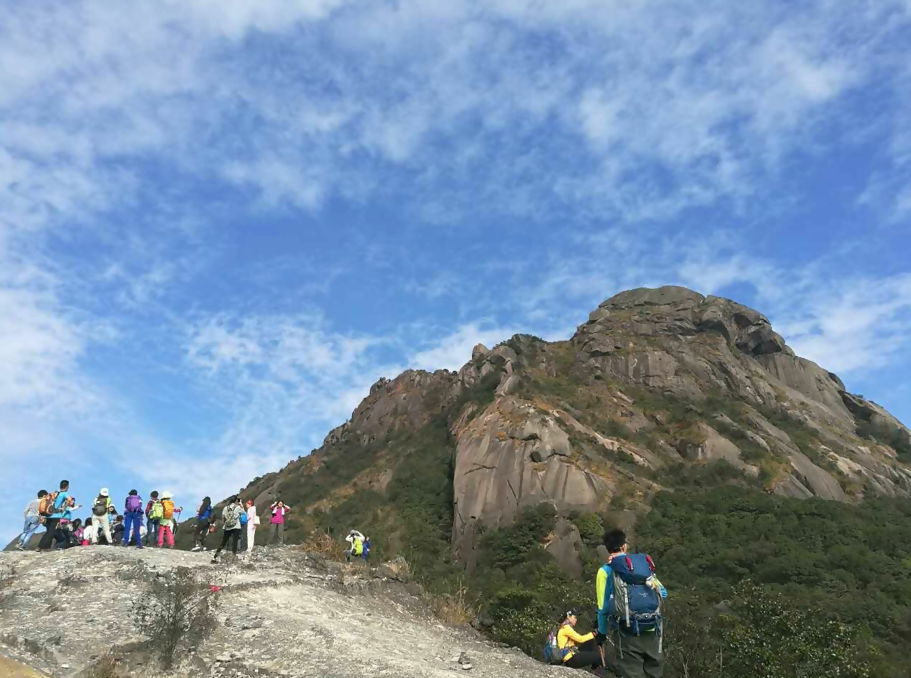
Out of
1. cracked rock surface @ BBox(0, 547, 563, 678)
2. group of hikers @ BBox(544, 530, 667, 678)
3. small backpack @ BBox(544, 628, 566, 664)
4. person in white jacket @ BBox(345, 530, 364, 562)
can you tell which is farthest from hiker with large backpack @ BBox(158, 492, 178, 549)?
group of hikers @ BBox(544, 530, 667, 678)

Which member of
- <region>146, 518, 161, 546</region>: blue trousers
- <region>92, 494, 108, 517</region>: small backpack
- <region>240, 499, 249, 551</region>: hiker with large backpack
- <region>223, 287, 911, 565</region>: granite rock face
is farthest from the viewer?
<region>223, 287, 911, 565</region>: granite rock face

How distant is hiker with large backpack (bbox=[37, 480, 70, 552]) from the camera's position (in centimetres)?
1477

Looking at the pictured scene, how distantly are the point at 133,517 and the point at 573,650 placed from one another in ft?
39.2

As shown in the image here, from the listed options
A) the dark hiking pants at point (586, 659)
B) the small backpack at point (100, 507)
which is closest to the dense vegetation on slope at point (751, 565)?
the dark hiking pants at point (586, 659)

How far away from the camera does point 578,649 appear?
11.0 m

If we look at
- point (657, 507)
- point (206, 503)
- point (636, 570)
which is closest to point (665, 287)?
point (657, 507)

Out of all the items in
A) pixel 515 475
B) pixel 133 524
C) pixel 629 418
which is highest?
pixel 629 418

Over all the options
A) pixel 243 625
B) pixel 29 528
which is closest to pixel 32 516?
pixel 29 528

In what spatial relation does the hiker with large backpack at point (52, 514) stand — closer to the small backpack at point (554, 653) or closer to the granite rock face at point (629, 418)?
the small backpack at point (554, 653)

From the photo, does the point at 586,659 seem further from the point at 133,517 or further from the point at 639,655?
the point at 133,517

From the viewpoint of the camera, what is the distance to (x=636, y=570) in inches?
257

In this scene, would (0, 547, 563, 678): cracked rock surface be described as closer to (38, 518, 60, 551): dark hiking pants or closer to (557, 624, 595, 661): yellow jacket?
(557, 624, 595, 661): yellow jacket

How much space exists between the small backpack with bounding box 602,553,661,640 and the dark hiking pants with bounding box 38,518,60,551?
13107mm

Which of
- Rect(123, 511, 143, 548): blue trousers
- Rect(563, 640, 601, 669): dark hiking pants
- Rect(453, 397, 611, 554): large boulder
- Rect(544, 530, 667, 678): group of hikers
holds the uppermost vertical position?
Rect(453, 397, 611, 554): large boulder
